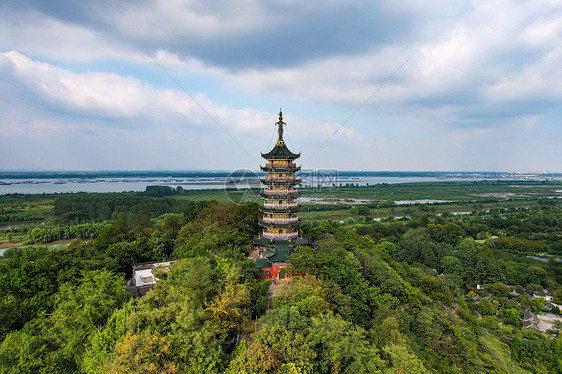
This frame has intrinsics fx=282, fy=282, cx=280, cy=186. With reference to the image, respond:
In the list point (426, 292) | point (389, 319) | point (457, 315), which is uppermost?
point (389, 319)

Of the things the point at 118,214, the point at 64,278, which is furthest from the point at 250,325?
the point at 118,214

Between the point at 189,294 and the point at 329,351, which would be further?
the point at 189,294

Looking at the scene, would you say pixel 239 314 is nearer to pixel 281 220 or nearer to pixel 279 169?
pixel 281 220

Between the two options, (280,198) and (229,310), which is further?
(280,198)

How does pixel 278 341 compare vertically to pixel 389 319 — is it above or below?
above

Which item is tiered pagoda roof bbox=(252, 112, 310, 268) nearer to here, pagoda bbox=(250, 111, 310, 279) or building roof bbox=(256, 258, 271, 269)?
pagoda bbox=(250, 111, 310, 279)

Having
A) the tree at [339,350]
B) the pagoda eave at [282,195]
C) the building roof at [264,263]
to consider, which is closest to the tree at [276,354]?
the tree at [339,350]

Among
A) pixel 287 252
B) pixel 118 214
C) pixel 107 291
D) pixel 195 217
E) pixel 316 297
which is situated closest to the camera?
pixel 316 297

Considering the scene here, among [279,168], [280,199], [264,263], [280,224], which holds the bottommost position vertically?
[264,263]

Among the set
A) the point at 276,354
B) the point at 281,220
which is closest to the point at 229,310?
the point at 276,354

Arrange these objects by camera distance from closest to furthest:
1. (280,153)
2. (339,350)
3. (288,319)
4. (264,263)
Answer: (339,350), (288,319), (264,263), (280,153)

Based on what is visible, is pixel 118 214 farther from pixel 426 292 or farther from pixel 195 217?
pixel 426 292
